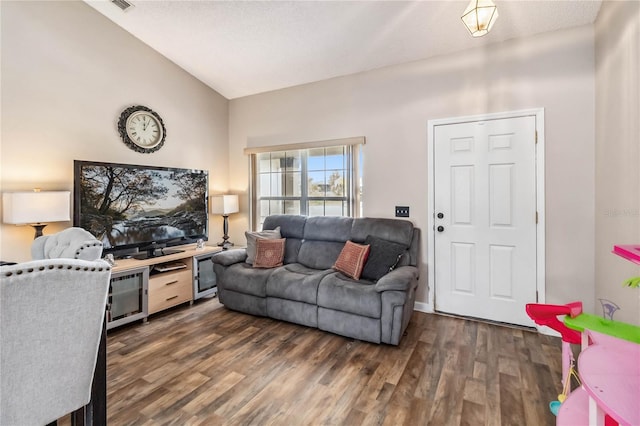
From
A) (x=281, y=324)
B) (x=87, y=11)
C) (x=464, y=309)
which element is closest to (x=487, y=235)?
(x=464, y=309)

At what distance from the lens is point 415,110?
324 centimetres

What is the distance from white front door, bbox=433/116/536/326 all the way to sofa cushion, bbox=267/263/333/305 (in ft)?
4.24

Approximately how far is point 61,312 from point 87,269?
5.8 inches

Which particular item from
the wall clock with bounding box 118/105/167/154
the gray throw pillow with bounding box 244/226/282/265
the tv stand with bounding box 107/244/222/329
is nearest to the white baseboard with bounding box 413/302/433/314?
the gray throw pillow with bounding box 244/226/282/265

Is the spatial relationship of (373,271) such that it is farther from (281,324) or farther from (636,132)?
(636,132)

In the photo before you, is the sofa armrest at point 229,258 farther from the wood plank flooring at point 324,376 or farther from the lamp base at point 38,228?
the lamp base at point 38,228

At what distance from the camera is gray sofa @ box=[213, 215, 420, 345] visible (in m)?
2.49

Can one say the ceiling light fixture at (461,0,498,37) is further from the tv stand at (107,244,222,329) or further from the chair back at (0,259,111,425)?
the tv stand at (107,244,222,329)

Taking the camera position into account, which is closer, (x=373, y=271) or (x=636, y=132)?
(x=636, y=132)

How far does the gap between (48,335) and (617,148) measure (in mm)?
3142

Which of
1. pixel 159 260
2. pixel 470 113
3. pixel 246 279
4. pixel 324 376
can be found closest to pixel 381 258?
pixel 324 376

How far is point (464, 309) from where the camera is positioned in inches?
121

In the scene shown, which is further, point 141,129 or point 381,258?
point 141,129

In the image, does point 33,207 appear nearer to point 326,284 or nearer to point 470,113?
point 326,284
